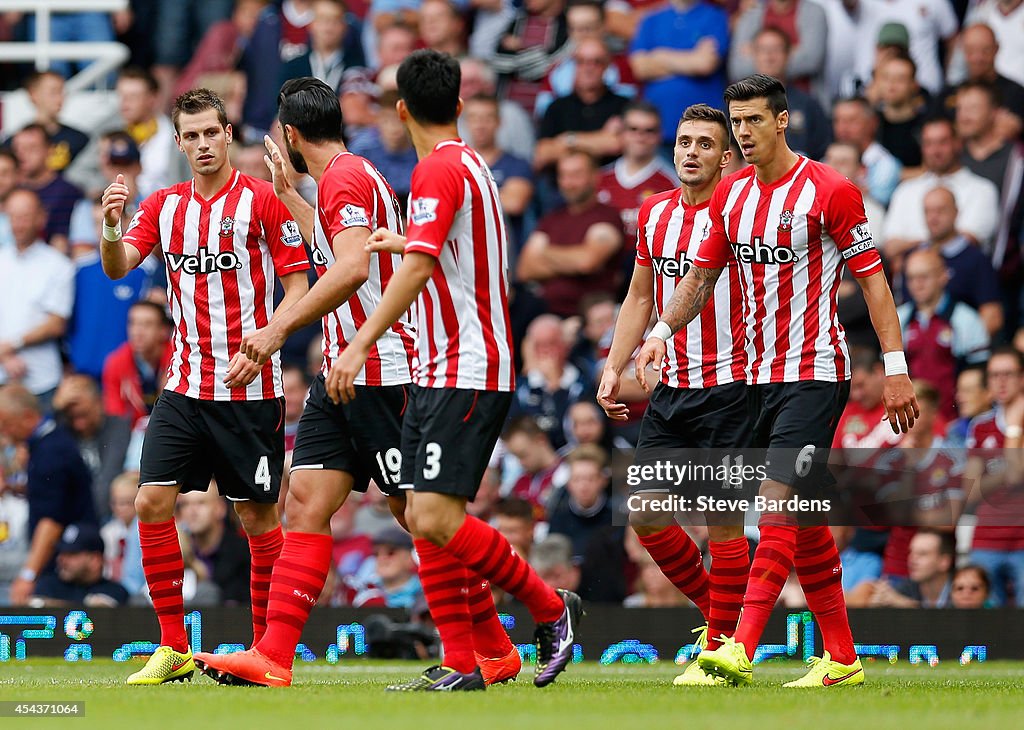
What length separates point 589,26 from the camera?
13.6 metres

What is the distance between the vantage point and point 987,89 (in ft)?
40.0

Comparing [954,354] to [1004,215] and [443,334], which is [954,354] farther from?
[443,334]

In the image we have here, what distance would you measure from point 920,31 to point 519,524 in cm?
534

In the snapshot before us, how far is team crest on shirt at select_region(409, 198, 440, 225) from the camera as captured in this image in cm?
629

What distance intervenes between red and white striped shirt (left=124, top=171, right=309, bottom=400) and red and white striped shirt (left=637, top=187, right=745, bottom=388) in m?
1.77

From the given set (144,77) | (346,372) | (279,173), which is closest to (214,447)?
(279,173)

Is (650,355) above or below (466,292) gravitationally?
below

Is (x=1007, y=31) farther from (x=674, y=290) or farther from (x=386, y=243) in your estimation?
(x=386, y=243)

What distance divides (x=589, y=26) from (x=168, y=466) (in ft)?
23.9

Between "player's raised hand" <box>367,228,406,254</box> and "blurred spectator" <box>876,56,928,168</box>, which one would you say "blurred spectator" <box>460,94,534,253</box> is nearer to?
"blurred spectator" <box>876,56,928,168</box>

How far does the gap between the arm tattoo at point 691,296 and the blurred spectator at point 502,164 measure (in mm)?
5556

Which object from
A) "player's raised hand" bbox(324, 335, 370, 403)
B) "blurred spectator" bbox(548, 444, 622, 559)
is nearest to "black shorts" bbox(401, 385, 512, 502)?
"player's raised hand" bbox(324, 335, 370, 403)

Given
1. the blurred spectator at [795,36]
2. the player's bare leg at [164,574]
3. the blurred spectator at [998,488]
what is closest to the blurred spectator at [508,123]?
the blurred spectator at [795,36]

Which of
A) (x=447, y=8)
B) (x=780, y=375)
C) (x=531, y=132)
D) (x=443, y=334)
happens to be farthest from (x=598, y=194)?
(x=443, y=334)
